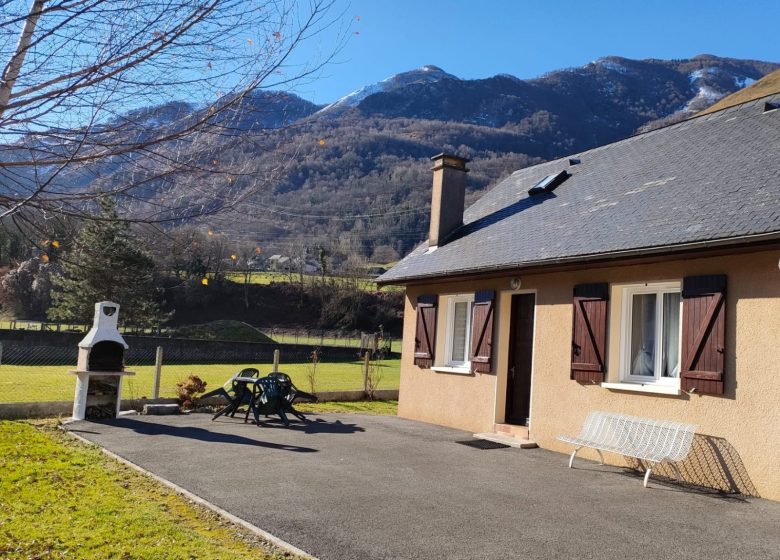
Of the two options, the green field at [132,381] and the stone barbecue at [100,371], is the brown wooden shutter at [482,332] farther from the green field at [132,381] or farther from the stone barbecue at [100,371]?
the green field at [132,381]

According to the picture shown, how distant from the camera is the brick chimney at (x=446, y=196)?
13438 millimetres

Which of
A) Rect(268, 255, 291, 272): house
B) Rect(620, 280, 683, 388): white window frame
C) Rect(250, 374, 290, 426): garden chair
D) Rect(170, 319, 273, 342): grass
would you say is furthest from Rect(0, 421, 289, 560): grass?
Rect(268, 255, 291, 272): house

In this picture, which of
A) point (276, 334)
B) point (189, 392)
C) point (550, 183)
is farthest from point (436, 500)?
point (276, 334)

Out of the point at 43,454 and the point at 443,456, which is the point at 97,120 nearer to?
the point at 43,454

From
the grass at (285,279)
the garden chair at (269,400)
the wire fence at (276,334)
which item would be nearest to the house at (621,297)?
the garden chair at (269,400)

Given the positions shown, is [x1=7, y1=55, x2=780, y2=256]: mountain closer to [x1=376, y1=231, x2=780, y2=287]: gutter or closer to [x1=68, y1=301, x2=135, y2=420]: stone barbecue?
[x1=376, y1=231, x2=780, y2=287]: gutter

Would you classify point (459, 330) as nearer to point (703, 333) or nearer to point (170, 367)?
point (703, 333)

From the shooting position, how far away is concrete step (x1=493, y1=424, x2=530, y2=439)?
997cm

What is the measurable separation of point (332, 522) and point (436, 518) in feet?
2.98

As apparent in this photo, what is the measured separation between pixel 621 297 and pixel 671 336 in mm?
874

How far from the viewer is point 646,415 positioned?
7957 mm

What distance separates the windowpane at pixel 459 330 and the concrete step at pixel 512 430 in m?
1.81

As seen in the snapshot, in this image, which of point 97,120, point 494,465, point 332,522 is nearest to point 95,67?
point 97,120

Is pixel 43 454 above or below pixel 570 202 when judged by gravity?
below
